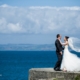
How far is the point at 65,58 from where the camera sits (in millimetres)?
21453

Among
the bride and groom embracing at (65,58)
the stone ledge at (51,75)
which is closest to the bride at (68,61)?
the bride and groom embracing at (65,58)

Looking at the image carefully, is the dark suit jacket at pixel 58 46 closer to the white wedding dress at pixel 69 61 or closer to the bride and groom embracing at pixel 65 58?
the bride and groom embracing at pixel 65 58

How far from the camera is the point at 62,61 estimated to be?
21.5 m

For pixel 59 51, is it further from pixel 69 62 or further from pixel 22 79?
pixel 22 79

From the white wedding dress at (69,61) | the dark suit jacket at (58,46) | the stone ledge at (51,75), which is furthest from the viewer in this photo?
the white wedding dress at (69,61)

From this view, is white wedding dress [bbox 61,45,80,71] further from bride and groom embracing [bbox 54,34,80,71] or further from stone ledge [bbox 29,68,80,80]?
stone ledge [bbox 29,68,80,80]

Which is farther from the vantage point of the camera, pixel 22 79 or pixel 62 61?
pixel 22 79

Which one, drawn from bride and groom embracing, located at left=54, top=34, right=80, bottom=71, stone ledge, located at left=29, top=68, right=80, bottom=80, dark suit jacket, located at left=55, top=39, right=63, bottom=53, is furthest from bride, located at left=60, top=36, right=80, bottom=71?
stone ledge, located at left=29, top=68, right=80, bottom=80

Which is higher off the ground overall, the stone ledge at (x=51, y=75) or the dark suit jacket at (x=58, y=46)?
the dark suit jacket at (x=58, y=46)

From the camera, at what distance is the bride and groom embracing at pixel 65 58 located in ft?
69.2

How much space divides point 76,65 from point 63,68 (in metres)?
0.68

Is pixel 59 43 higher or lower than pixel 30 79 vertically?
higher

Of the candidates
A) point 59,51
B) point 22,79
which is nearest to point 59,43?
point 59,51

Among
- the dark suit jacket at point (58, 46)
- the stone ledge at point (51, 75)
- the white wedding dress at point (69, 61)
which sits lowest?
the stone ledge at point (51, 75)
